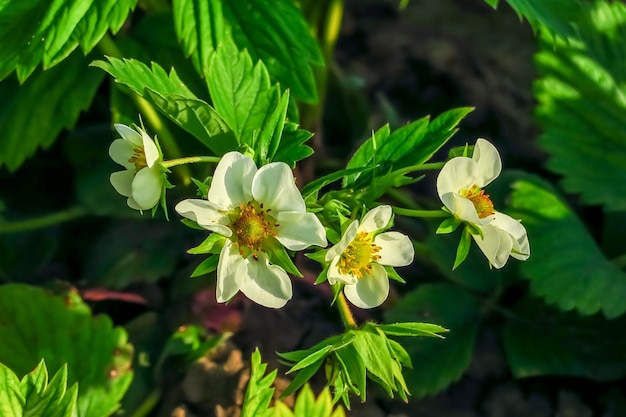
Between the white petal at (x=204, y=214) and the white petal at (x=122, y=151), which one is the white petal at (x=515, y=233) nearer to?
the white petal at (x=204, y=214)

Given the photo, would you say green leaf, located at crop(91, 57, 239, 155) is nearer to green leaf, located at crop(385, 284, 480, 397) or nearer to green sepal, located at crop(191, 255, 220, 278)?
green sepal, located at crop(191, 255, 220, 278)

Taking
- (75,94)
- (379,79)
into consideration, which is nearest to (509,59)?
(379,79)

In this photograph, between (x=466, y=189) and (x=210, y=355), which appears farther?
(x=210, y=355)

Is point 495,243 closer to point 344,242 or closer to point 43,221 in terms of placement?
point 344,242

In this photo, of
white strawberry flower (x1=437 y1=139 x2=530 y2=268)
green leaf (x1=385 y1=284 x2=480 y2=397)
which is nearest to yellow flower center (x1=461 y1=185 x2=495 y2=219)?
white strawberry flower (x1=437 y1=139 x2=530 y2=268)

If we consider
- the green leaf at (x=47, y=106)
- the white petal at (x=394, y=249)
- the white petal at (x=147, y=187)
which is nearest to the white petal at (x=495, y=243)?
the white petal at (x=394, y=249)

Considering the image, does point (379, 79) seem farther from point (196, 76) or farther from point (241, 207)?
point (241, 207)

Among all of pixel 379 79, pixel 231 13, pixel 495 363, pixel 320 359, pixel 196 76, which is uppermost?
pixel 231 13
